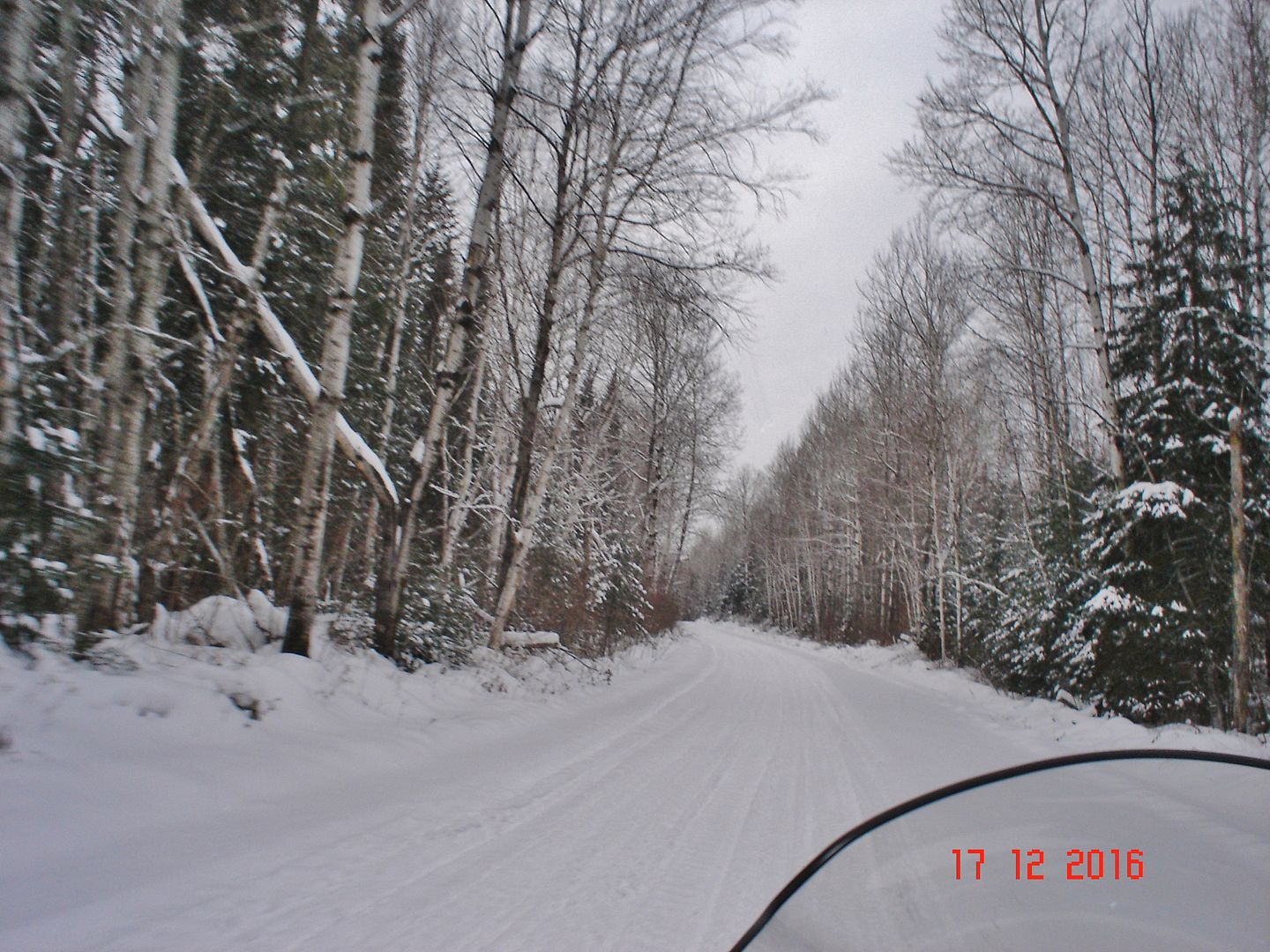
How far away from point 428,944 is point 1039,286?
17.9m

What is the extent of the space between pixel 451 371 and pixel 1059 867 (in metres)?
6.99

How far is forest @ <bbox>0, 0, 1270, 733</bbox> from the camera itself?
4.71 metres

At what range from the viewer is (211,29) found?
6.52 m

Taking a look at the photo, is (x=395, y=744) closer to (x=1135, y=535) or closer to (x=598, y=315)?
(x=598, y=315)

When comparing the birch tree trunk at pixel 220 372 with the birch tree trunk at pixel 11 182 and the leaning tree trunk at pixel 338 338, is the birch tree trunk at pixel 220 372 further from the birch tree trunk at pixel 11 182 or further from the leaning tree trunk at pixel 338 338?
the birch tree trunk at pixel 11 182

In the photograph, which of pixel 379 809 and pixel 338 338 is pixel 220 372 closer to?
pixel 338 338

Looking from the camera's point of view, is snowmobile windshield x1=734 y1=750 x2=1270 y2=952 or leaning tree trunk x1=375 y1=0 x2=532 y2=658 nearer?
snowmobile windshield x1=734 y1=750 x2=1270 y2=952

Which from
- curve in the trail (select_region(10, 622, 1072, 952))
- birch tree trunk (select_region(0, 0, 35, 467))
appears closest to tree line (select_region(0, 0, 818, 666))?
birch tree trunk (select_region(0, 0, 35, 467))

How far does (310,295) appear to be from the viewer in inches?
333

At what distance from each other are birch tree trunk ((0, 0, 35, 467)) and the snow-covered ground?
144cm

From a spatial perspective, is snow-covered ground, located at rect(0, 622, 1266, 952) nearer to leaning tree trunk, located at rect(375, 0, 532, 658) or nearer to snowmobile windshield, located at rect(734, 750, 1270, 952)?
leaning tree trunk, located at rect(375, 0, 532, 658)

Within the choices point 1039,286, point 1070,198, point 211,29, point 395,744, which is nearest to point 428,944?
point 395,744

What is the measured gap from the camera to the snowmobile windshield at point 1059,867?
2.90 ft
